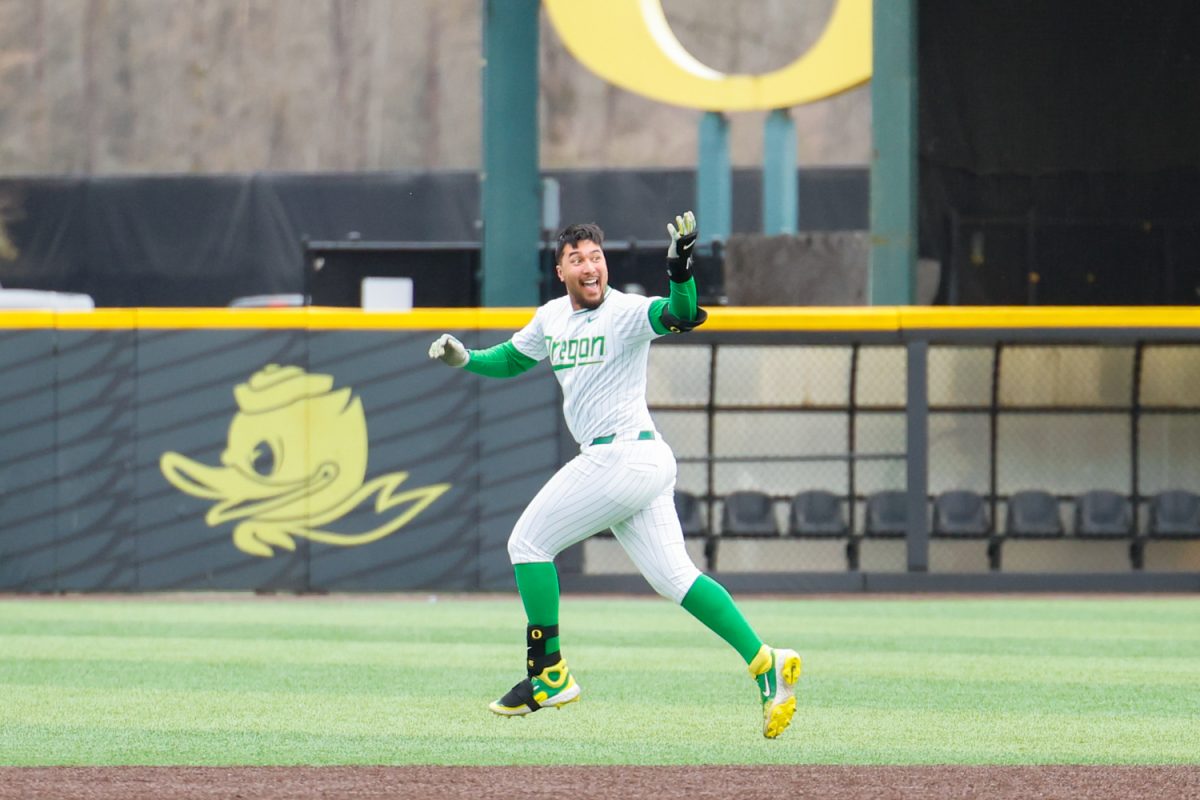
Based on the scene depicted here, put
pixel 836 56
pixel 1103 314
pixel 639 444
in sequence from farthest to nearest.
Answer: pixel 836 56, pixel 1103 314, pixel 639 444

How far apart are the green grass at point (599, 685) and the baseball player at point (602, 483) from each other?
1.21 ft

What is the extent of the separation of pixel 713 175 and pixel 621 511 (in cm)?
1915

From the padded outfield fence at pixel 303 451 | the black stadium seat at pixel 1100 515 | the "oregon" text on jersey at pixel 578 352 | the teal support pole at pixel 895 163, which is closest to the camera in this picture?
the "oregon" text on jersey at pixel 578 352

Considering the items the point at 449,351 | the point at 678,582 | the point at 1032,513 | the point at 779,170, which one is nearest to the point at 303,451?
the point at 1032,513

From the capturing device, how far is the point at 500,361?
7449 mm

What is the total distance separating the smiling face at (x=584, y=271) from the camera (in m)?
6.93

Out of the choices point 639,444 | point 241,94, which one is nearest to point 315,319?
point 639,444

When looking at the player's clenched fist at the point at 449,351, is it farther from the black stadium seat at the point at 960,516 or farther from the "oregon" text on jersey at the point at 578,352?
A: the black stadium seat at the point at 960,516

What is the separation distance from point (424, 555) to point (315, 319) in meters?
1.93

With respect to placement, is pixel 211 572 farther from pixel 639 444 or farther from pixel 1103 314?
pixel 639 444

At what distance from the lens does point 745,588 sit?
14.2 meters

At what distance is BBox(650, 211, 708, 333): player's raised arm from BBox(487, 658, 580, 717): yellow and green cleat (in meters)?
1.36

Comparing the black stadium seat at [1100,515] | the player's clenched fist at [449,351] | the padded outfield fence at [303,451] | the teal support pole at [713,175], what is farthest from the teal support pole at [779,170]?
the player's clenched fist at [449,351]

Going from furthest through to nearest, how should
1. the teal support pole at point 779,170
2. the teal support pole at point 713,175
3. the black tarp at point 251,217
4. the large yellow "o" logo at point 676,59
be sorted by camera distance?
1. the black tarp at point 251,217
2. the teal support pole at point 713,175
3. the teal support pole at point 779,170
4. the large yellow "o" logo at point 676,59
